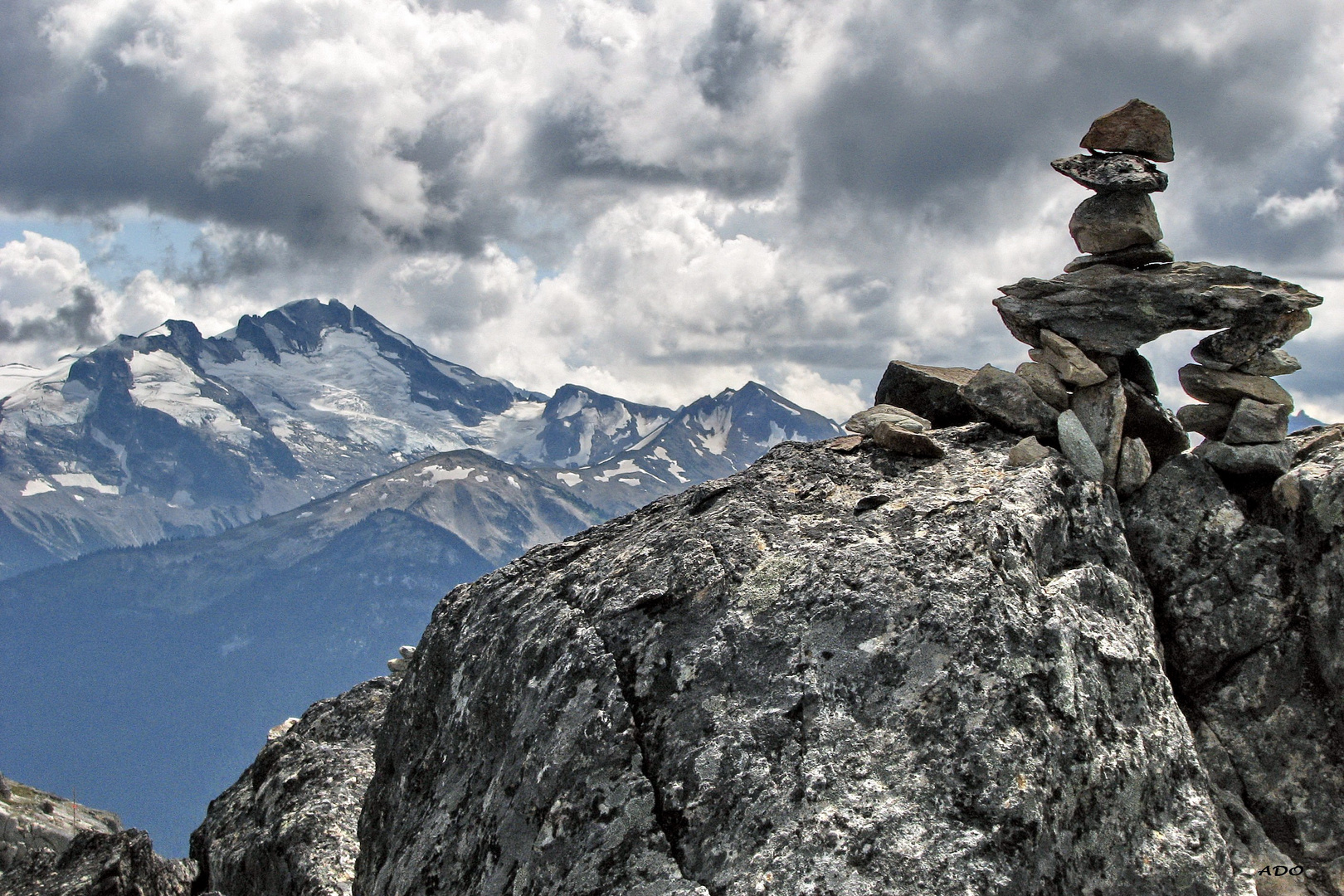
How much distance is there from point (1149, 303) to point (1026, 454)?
3.93m

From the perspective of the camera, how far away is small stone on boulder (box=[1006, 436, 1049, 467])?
13.9 m

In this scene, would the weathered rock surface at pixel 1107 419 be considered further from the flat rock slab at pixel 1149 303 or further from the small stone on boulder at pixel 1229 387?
the small stone on boulder at pixel 1229 387

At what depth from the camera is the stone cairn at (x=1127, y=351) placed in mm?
14852

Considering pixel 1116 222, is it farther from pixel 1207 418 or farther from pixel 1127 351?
pixel 1207 418

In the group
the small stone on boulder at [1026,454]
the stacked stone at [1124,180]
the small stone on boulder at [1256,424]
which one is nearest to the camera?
the small stone on boulder at [1026,454]

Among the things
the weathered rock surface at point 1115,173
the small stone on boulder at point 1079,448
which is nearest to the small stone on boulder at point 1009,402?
the small stone on boulder at point 1079,448

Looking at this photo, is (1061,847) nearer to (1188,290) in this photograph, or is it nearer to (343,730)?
(1188,290)

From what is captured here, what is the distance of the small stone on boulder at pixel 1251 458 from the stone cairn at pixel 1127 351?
2 cm

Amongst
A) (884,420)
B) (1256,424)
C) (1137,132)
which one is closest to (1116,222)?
(1137,132)

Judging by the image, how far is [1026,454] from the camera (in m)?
13.9

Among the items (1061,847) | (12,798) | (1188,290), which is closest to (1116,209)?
(1188,290)

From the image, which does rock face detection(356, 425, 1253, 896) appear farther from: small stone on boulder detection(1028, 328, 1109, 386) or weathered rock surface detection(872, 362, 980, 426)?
weathered rock surface detection(872, 362, 980, 426)

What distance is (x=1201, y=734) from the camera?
42.0ft

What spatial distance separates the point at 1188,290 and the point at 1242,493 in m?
3.35
